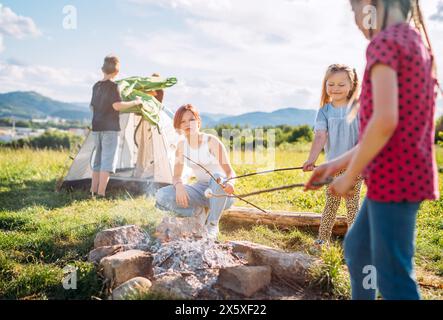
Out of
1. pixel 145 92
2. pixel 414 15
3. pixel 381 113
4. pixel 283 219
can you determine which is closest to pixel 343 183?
pixel 381 113

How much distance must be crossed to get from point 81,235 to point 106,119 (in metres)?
2.53

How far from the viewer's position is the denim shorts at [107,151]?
6.37 meters

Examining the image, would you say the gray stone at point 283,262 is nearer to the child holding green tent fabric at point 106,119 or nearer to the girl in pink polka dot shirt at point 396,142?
the girl in pink polka dot shirt at point 396,142

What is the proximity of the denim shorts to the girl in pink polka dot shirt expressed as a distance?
504 centimetres

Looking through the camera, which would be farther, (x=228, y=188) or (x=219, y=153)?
(x=219, y=153)

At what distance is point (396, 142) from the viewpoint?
5.80 ft

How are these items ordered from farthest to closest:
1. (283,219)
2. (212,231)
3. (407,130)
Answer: (283,219)
(212,231)
(407,130)

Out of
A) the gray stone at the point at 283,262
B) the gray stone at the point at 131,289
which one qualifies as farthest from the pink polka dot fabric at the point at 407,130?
the gray stone at the point at 131,289

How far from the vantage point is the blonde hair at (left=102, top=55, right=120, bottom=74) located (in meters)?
6.19

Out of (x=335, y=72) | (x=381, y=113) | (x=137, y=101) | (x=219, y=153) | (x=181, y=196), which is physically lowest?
(x=181, y=196)

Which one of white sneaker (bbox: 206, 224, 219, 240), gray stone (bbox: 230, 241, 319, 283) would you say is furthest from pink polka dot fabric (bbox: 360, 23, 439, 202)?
white sneaker (bbox: 206, 224, 219, 240)

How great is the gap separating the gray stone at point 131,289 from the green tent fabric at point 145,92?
390 centimetres

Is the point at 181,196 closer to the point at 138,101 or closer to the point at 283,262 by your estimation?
the point at 283,262
